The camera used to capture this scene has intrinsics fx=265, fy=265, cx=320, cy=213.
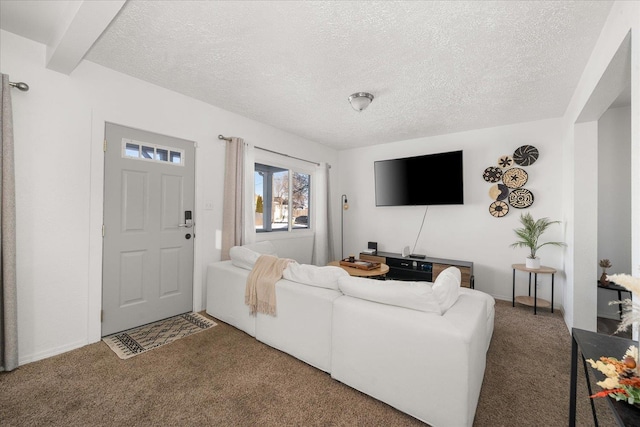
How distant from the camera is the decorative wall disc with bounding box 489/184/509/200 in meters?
3.92

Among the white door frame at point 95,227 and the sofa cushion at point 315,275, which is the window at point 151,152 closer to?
the white door frame at point 95,227

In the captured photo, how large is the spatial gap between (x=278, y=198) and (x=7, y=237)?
3.09 metres

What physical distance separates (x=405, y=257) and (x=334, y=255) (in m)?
1.55

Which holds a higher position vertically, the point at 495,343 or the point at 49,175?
the point at 49,175

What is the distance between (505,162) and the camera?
3.91 metres

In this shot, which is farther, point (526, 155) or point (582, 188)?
point (526, 155)

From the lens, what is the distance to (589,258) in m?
2.69

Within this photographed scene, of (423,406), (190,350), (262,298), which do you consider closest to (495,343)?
(423,406)

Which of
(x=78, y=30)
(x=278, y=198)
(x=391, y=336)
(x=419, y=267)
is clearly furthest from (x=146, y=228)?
(x=419, y=267)

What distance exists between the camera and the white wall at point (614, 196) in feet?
10.3

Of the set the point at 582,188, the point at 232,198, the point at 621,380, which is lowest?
the point at 621,380

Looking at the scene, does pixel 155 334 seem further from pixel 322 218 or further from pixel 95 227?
pixel 322 218

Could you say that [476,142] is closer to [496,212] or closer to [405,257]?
[496,212]

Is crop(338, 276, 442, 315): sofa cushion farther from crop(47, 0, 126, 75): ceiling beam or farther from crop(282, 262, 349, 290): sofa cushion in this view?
crop(47, 0, 126, 75): ceiling beam
